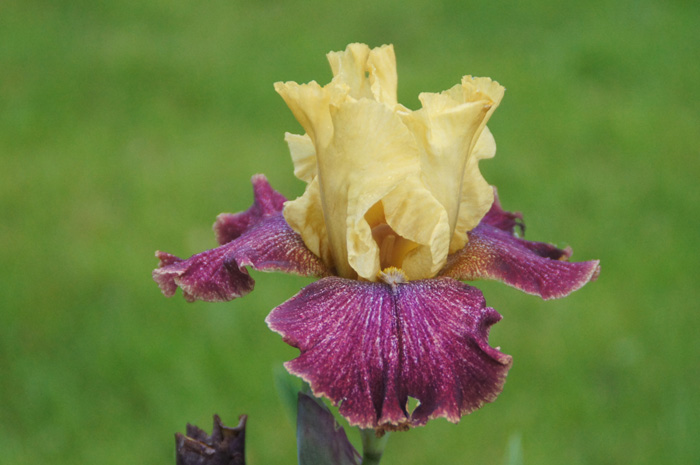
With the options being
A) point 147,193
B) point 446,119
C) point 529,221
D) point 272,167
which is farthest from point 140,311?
point 446,119

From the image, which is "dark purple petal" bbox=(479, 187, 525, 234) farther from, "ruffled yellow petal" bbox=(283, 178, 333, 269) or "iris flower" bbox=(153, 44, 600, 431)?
"ruffled yellow petal" bbox=(283, 178, 333, 269)

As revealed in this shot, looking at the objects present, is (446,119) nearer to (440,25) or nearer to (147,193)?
(147,193)

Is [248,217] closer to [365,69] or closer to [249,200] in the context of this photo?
[365,69]

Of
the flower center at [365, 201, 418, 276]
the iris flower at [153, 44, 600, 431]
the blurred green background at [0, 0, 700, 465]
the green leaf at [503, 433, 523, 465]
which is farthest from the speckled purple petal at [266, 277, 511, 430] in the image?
the blurred green background at [0, 0, 700, 465]

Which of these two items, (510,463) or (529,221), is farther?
(529,221)

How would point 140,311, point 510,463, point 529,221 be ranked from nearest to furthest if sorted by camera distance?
point 510,463
point 140,311
point 529,221

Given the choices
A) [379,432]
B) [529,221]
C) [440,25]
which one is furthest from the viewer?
[440,25]

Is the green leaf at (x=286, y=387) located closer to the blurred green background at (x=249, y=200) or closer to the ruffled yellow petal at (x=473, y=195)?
the ruffled yellow petal at (x=473, y=195)
